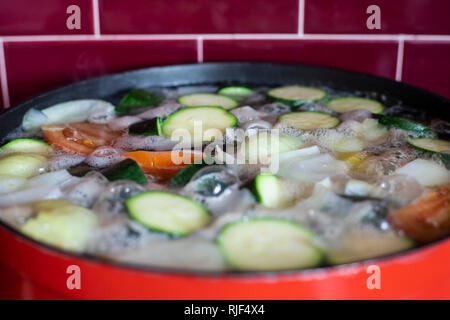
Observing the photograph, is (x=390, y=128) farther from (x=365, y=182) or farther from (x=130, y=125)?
(x=130, y=125)

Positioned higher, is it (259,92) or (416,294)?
(259,92)

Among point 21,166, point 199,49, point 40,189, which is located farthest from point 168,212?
point 199,49

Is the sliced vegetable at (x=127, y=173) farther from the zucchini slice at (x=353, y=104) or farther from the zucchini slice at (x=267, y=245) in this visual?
the zucchini slice at (x=353, y=104)

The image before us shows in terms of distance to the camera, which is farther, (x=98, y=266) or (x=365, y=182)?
(x=365, y=182)

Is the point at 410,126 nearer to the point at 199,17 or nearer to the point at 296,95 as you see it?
the point at 296,95
